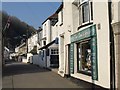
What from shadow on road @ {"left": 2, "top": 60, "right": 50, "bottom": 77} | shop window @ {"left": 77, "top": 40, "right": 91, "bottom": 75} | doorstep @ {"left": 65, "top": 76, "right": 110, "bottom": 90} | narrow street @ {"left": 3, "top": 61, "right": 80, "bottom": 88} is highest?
shop window @ {"left": 77, "top": 40, "right": 91, "bottom": 75}

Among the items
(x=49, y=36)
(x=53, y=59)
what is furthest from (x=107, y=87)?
(x=49, y=36)

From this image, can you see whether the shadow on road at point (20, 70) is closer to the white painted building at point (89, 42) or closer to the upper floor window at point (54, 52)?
the upper floor window at point (54, 52)

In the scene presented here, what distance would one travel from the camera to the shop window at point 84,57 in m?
15.3

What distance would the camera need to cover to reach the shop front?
13320 millimetres

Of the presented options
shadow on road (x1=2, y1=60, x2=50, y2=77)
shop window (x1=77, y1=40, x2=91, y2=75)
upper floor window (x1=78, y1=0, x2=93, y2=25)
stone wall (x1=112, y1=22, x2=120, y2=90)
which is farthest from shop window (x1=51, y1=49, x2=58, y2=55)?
stone wall (x1=112, y1=22, x2=120, y2=90)

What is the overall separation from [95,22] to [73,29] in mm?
5020

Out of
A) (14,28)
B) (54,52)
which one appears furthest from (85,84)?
(14,28)

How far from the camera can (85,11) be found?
53.2ft

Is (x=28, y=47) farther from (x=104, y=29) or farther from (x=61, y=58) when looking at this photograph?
(x=104, y=29)

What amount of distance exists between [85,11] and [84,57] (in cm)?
240

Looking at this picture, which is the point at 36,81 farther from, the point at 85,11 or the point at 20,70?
the point at 20,70

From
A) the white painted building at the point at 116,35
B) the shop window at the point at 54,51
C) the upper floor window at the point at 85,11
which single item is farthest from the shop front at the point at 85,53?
the shop window at the point at 54,51

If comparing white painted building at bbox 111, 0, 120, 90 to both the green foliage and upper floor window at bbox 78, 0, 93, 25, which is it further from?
the green foliage

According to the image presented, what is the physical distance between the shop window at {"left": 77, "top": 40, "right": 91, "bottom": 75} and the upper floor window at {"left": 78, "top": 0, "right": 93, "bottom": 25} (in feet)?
3.72
